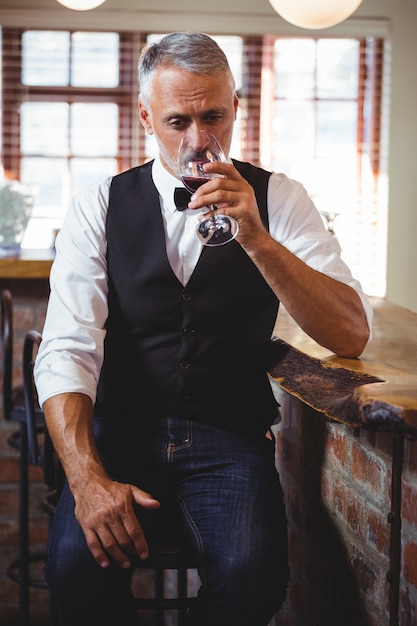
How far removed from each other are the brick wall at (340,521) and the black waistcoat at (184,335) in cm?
16

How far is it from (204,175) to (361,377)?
419 millimetres

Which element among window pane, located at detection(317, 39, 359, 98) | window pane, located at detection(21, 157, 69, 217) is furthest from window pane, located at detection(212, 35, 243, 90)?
window pane, located at detection(21, 157, 69, 217)

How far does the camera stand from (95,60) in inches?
239

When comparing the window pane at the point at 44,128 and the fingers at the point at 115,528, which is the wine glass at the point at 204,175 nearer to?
the fingers at the point at 115,528

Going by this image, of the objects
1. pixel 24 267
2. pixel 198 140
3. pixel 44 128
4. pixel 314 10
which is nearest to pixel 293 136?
pixel 44 128

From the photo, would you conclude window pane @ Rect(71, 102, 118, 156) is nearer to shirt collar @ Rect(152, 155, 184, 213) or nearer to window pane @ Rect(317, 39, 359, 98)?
window pane @ Rect(317, 39, 359, 98)

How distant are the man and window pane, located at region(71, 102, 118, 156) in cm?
452

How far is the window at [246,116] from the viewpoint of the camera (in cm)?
604

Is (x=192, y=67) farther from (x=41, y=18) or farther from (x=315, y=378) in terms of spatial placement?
(x=41, y=18)

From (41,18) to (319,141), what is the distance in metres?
2.29

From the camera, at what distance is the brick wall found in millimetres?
1183

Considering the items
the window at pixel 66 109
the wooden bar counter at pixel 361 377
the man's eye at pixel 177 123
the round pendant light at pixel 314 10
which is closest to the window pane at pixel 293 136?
the window at pixel 66 109

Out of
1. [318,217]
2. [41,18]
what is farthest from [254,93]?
[318,217]

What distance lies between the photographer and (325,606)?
61.2 inches
